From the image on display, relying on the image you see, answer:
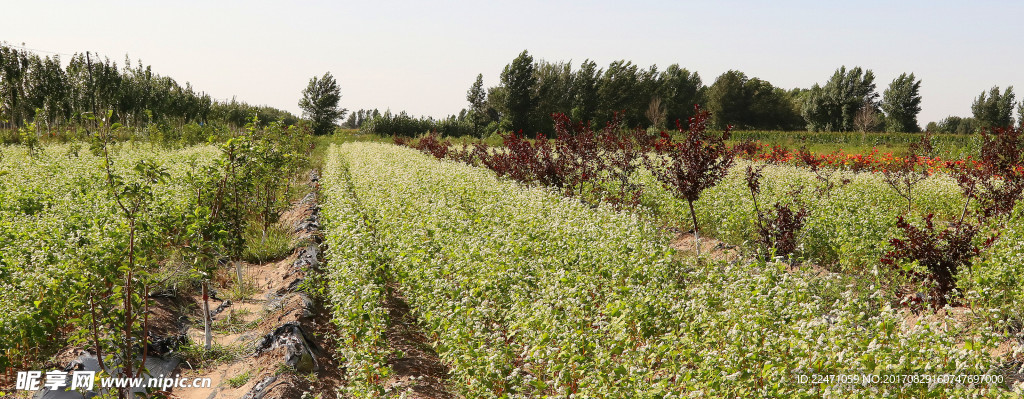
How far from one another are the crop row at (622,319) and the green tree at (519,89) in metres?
46.4

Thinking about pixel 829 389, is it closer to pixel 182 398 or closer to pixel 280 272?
pixel 182 398

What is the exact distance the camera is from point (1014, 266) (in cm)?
534

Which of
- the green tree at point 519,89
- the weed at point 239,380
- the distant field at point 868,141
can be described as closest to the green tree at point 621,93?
the green tree at point 519,89

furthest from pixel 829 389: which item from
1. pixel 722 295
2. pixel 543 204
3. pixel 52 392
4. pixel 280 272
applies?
pixel 280 272

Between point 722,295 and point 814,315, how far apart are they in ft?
2.70

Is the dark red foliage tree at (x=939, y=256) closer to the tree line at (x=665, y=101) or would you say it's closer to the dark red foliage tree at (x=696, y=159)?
the dark red foliage tree at (x=696, y=159)

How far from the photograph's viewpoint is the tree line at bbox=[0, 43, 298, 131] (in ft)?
113

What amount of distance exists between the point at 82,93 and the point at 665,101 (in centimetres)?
5332

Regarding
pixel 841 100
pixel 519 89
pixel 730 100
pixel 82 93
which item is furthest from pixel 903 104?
pixel 82 93

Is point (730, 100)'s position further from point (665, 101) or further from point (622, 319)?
point (622, 319)

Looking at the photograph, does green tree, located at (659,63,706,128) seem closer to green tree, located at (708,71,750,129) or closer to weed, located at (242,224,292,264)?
green tree, located at (708,71,750,129)

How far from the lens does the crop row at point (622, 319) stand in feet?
11.5

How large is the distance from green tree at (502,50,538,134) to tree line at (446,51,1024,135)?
10 cm

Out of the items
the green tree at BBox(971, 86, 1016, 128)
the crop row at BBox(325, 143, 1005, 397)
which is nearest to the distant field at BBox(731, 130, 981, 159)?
the crop row at BBox(325, 143, 1005, 397)
